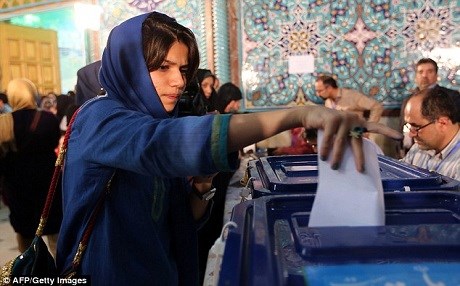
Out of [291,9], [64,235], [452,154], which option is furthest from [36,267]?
[291,9]

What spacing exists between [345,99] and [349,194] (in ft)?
13.3

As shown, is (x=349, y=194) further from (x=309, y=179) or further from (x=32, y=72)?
(x=32, y=72)

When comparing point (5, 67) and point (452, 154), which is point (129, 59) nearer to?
point (452, 154)

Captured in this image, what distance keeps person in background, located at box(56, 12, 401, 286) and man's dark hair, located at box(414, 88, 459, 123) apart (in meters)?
1.36

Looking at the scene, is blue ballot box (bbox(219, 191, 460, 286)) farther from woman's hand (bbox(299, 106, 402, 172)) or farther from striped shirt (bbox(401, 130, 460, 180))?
striped shirt (bbox(401, 130, 460, 180))

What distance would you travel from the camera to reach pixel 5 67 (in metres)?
7.85

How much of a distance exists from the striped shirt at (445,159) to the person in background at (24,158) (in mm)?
2242

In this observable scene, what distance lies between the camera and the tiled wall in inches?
186

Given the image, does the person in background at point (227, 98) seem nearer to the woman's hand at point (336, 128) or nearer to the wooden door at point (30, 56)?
the woman's hand at point (336, 128)

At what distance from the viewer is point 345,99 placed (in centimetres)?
468

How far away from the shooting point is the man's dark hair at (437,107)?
202 cm

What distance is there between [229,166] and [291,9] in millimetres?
4545

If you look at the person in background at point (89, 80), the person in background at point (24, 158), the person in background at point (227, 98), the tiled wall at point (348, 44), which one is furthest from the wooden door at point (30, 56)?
the person in background at point (89, 80)

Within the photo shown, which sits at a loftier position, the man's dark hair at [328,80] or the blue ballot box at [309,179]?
the man's dark hair at [328,80]
